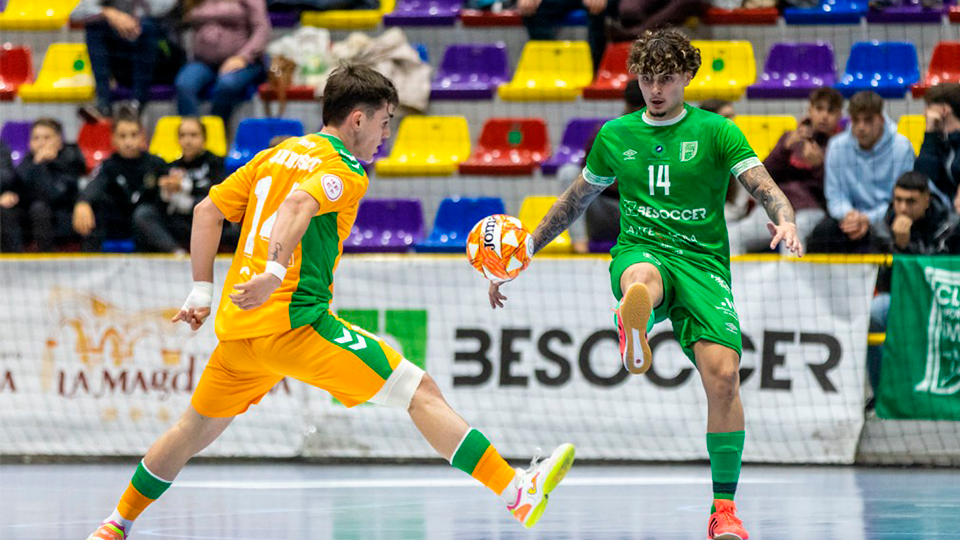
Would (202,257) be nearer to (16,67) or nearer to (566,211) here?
(566,211)

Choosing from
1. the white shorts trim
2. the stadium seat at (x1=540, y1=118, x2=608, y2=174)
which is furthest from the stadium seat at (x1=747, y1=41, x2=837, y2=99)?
the white shorts trim

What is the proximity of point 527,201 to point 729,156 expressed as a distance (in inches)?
184

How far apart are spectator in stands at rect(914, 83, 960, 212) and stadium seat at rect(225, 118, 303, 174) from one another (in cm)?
496

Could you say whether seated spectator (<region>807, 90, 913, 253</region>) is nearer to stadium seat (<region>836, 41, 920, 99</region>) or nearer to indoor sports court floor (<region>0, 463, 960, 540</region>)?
stadium seat (<region>836, 41, 920, 99</region>)

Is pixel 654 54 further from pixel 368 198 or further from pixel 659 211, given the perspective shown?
pixel 368 198

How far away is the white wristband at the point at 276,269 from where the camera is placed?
5.31 m

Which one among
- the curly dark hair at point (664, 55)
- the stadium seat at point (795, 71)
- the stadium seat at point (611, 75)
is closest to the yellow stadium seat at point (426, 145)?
the stadium seat at point (611, 75)

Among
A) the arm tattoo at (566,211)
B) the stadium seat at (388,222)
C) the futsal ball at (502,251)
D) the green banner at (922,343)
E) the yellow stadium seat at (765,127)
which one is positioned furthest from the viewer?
the stadium seat at (388,222)

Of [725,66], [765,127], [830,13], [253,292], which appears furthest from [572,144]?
[253,292]

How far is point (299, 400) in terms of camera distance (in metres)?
9.85

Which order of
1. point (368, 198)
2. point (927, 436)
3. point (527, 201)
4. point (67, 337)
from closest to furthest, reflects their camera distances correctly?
point (927, 436), point (67, 337), point (527, 201), point (368, 198)

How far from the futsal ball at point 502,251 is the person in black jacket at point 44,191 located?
17.8 feet

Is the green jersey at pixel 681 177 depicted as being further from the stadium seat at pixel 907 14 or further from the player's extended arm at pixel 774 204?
the stadium seat at pixel 907 14

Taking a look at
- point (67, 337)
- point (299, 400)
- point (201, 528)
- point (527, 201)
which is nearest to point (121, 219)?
point (67, 337)
